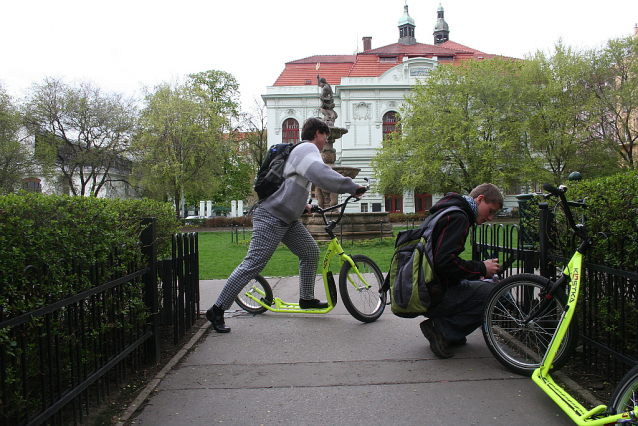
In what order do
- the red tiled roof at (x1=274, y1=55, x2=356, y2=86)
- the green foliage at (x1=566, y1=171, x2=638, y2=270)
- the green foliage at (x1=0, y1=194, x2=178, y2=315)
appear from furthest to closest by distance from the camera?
the red tiled roof at (x1=274, y1=55, x2=356, y2=86)
the green foliage at (x1=566, y1=171, x2=638, y2=270)
the green foliage at (x1=0, y1=194, x2=178, y2=315)

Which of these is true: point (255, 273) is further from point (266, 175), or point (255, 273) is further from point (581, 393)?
point (581, 393)

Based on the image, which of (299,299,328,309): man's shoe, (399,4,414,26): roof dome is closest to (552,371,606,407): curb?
(299,299,328,309): man's shoe

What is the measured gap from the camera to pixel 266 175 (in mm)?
4801

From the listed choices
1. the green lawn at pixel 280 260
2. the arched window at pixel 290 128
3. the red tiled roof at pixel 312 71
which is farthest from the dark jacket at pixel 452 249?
the red tiled roof at pixel 312 71

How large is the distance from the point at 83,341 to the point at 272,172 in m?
2.49

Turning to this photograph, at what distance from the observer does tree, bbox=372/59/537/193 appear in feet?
112

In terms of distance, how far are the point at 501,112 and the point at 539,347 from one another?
3333 centimetres

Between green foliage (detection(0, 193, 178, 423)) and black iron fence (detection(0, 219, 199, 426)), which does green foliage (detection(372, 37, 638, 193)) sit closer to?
black iron fence (detection(0, 219, 199, 426))

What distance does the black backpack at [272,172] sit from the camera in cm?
478

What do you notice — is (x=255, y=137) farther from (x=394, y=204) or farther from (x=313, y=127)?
(x=313, y=127)

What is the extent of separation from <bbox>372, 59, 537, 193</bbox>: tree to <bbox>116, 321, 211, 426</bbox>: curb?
105 feet

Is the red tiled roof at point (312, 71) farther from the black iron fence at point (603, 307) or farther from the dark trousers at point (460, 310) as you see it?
the black iron fence at point (603, 307)

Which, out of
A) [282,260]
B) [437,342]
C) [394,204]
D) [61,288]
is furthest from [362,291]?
[394,204]

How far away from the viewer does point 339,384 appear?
3.31 m
